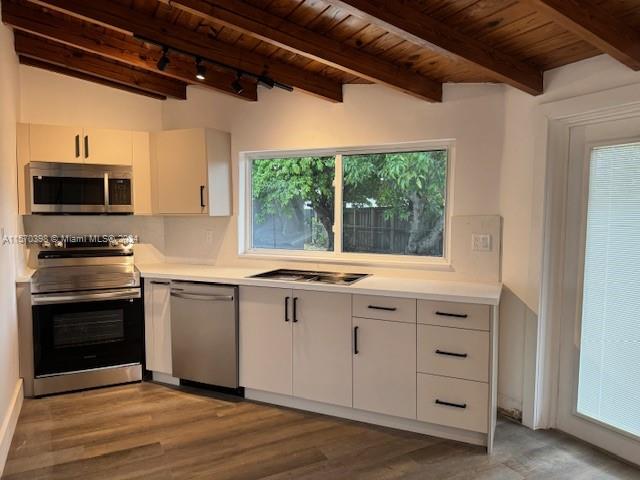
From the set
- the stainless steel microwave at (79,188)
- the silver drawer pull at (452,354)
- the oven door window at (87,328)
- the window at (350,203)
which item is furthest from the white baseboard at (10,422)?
the silver drawer pull at (452,354)

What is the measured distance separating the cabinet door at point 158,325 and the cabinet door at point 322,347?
1095 mm

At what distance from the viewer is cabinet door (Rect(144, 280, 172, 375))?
11.4 ft

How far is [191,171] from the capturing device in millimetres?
3660

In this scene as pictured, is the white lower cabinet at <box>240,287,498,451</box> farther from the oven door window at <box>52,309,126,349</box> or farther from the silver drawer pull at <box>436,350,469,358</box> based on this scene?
the oven door window at <box>52,309,126,349</box>

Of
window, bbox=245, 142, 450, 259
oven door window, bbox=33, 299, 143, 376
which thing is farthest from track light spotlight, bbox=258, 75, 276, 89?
oven door window, bbox=33, 299, 143, 376

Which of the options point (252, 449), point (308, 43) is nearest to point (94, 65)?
point (308, 43)

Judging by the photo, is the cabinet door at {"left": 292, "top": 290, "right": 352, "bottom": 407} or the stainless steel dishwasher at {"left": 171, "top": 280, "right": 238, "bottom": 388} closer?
the cabinet door at {"left": 292, "top": 290, "right": 352, "bottom": 407}

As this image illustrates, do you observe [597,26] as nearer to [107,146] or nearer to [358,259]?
[358,259]

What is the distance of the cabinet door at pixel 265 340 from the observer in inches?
120

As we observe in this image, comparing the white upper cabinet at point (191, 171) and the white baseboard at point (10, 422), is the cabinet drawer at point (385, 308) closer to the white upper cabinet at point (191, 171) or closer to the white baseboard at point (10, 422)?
the white upper cabinet at point (191, 171)

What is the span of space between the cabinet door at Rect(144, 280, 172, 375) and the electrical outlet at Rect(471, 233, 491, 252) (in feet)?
7.43

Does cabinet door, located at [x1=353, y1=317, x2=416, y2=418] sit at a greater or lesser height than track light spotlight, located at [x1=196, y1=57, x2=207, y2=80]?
lesser

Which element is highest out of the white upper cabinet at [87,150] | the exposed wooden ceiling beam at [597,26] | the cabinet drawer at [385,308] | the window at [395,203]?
the exposed wooden ceiling beam at [597,26]

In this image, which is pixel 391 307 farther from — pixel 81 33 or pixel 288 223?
pixel 81 33
